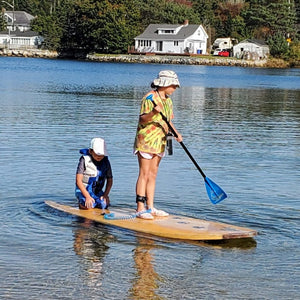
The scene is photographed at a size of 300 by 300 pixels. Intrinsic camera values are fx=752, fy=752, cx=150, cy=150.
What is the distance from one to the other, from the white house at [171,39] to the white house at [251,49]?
5.41 meters

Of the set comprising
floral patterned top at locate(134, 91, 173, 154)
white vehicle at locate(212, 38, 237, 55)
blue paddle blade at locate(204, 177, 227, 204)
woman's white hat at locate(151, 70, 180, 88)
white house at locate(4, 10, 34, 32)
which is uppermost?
white house at locate(4, 10, 34, 32)

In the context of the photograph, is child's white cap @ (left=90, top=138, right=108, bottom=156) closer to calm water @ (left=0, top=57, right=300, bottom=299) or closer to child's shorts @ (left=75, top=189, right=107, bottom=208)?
child's shorts @ (left=75, top=189, right=107, bottom=208)

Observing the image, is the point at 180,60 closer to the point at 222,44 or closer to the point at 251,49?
the point at 251,49

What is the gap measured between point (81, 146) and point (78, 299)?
1003 centimetres

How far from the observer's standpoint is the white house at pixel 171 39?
356 ft

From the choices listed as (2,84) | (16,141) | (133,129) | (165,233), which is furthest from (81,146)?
(2,84)

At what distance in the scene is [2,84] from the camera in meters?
39.9

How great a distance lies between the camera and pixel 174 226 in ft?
30.2

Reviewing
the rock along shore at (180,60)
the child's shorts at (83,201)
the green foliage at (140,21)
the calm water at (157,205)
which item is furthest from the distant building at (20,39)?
the child's shorts at (83,201)

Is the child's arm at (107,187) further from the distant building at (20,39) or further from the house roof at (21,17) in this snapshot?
the house roof at (21,17)

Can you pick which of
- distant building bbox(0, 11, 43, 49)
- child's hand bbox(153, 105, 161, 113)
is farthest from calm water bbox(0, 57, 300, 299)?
distant building bbox(0, 11, 43, 49)

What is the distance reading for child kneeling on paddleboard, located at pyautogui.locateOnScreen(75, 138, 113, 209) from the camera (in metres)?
9.93

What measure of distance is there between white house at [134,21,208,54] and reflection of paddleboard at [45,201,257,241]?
99524mm

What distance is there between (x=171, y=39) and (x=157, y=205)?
99037 millimetres
